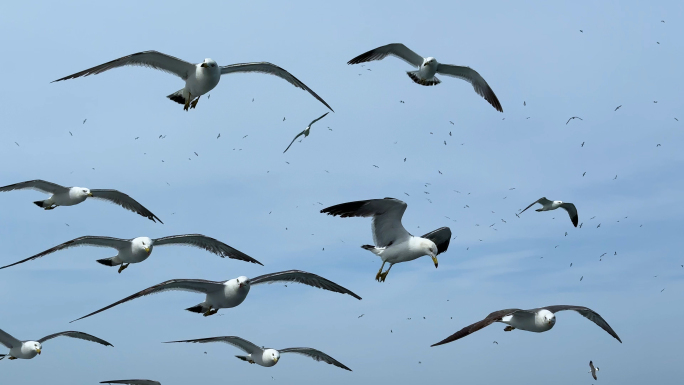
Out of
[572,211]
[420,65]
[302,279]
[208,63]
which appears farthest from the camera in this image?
[572,211]

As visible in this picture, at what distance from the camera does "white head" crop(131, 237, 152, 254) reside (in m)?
20.0

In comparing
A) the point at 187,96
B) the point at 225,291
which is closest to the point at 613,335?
the point at 225,291

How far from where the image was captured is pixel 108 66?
58.1ft

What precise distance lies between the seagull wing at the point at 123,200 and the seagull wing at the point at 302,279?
746cm

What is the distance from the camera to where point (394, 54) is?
24750mm

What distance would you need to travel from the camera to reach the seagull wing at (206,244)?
2025 centimetres

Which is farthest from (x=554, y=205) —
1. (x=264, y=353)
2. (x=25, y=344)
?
(x=25, y=344)

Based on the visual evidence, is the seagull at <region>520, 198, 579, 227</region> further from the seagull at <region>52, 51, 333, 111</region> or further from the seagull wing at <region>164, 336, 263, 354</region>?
the seagull at <region>52, 51, 333, 111</region>

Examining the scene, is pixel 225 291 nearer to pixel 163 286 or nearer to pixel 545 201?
pixel 163 286

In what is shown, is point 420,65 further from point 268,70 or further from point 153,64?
point 153,64

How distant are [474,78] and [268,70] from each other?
9.10 meters

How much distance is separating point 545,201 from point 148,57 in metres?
19.0

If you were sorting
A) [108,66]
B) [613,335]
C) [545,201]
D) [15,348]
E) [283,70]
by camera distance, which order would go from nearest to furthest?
[108,66], [613,335], [283,70], [15,348], [545,201]

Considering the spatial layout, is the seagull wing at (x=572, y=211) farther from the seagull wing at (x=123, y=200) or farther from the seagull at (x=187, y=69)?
the seagull wing at (x=123, y=200)
